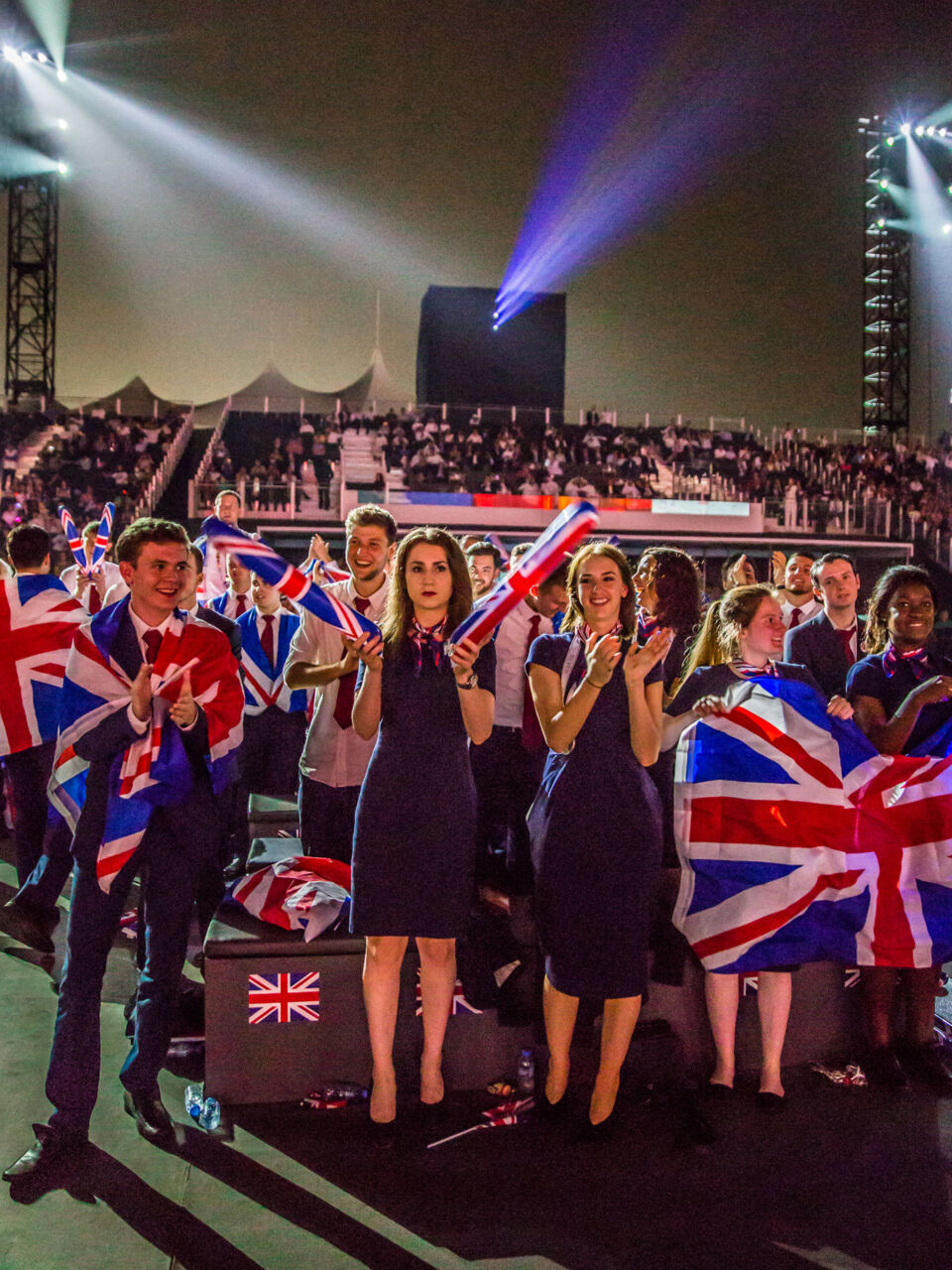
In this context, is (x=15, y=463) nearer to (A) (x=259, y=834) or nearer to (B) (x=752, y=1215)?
(A) (x=259, y=834)

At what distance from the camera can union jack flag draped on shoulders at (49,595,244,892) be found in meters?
3.08

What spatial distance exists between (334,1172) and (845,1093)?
1800 millimetres

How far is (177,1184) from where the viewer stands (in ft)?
9.29

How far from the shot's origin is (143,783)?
308cm

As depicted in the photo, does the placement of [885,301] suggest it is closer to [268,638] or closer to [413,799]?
[268,638]

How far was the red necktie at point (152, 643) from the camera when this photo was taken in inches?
125

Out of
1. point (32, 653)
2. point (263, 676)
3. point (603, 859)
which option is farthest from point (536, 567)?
point (263, 676)

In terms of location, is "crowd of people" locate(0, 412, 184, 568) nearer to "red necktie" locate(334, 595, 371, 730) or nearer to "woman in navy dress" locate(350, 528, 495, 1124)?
"red necktie" locate(334, 595, 371, 730)

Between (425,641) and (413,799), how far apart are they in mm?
494

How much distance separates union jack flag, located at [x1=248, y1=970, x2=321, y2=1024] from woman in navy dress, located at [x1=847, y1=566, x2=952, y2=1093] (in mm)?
1997

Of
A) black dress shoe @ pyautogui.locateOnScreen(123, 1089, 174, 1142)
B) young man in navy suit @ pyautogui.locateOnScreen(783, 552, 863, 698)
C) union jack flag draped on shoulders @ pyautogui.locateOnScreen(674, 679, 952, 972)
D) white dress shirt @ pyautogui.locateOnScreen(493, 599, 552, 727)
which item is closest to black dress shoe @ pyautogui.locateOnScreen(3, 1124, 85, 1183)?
black dress shoe @ pyautogui.locateOnScreen(123, 1089, 174, 1142)

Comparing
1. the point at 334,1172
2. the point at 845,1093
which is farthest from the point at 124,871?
the point at 845,1093

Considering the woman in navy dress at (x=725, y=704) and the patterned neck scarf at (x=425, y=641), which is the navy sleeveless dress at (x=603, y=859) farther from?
the patterned neck scarf at (x=425, y=641)

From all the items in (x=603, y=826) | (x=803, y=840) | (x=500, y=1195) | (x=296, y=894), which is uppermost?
(x=603, y=826)
